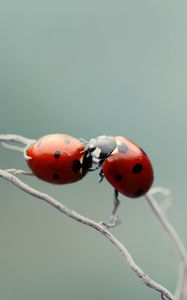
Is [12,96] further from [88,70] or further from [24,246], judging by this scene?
[24,246]

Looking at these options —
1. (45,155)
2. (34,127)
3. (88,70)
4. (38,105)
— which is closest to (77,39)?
(88,70)

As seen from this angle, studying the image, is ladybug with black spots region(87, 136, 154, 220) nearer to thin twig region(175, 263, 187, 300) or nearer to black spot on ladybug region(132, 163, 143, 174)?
black spot on ladybug region(132, 163, 143, 174)

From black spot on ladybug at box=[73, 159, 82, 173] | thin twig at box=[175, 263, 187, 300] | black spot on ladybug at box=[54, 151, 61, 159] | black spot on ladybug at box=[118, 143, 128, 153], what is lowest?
thin twig at box=[175, 263, 187, 300]

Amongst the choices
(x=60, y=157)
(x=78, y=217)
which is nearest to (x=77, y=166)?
(x=60, y=157)

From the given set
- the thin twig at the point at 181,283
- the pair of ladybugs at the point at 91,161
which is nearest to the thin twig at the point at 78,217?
the thin twig at the point at 181,283

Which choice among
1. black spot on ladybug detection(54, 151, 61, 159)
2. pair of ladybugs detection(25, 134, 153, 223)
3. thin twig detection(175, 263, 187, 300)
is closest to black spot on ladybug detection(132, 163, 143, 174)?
pair of ladybugs detection(25, 134, 153, 223)

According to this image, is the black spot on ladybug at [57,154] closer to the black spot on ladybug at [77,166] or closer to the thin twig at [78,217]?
the black spot on ladybug at [77,166]

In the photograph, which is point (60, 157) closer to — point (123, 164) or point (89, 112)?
point (123, 164)
